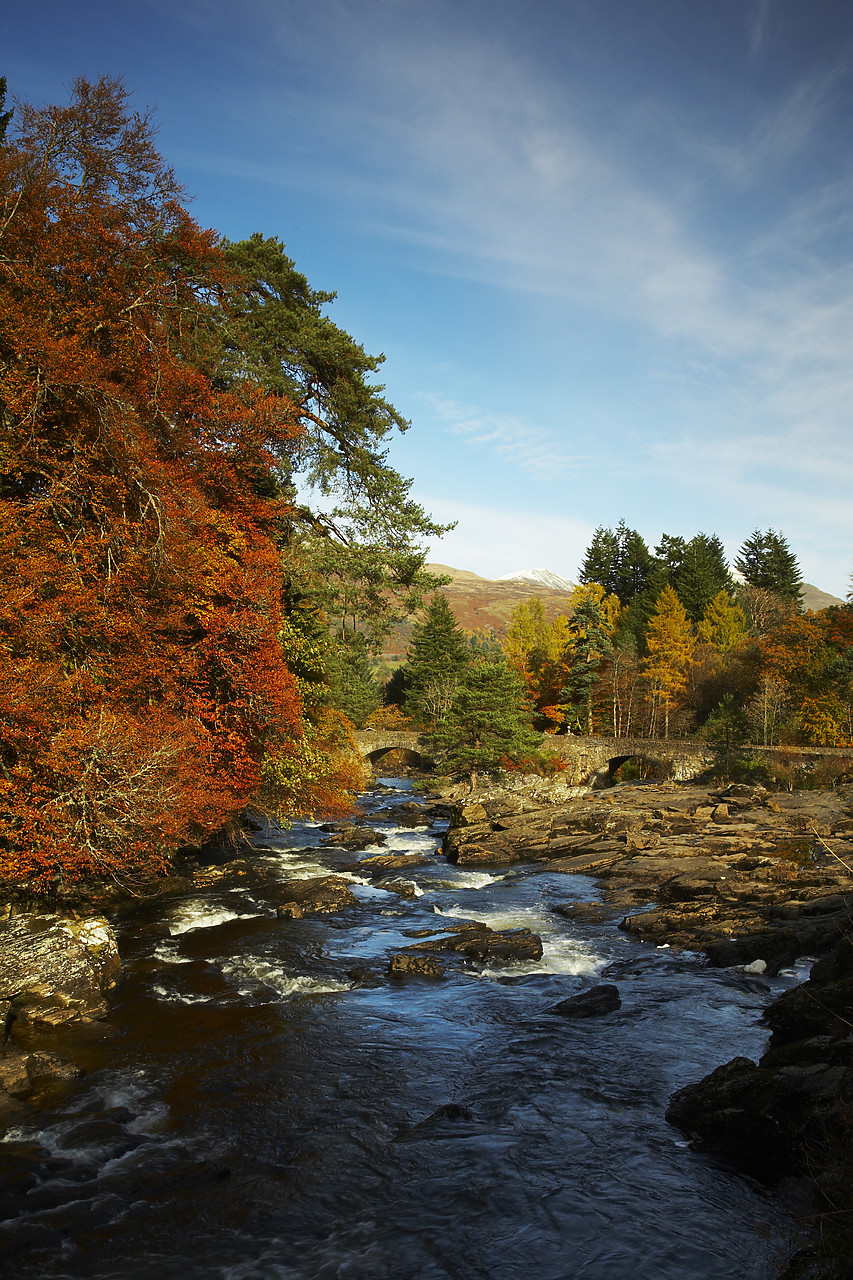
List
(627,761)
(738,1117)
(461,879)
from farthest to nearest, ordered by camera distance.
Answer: (627,761) → (461,879) → (738,1117)

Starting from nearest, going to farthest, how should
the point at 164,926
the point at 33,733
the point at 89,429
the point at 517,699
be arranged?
the point at 33,733 < the point at 89,429 < the point at 164,926 < the point at 517,699

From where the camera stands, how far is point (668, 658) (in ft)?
193

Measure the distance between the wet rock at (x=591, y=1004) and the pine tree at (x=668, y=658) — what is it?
44.5 m

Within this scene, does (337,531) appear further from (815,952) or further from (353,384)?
(815,952)

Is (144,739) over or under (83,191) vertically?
under

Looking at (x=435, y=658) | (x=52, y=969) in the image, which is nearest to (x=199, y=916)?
(x=52, y=969)

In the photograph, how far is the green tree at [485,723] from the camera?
116 feet

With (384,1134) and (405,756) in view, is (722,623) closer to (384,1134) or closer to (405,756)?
(405,756)

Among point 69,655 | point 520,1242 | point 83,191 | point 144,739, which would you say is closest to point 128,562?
point 69,655

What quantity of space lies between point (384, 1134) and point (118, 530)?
38.4 ft

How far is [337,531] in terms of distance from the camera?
2208 cm

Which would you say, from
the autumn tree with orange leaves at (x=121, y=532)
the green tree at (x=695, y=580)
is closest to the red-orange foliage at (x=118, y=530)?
the autumn tree with orange leaves at (x=121, y=532)

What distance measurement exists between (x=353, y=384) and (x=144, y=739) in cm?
1341

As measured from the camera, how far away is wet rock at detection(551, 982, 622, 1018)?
39.2 ft
